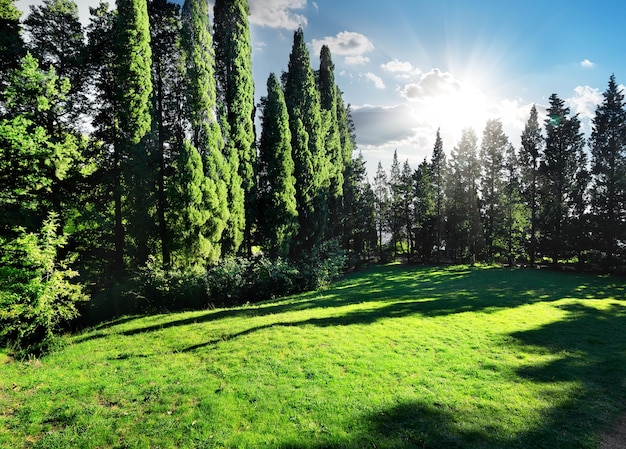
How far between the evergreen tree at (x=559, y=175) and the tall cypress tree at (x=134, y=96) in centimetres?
4021

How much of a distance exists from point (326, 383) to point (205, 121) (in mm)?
16618

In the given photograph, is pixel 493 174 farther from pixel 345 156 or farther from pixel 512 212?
pixel 345 156

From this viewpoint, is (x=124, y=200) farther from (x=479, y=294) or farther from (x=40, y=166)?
(x=479, y=294)

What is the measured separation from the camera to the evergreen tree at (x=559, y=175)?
113 feet

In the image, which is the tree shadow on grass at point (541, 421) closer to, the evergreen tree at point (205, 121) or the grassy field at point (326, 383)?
the grassy field at point (326, 383)

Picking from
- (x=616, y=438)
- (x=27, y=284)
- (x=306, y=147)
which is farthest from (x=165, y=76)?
(x=616, y=438)

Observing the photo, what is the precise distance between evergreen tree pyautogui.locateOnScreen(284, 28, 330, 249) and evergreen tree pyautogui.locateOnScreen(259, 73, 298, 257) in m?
2.11

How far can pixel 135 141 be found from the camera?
672 inches

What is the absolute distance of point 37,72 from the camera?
44.8 ft

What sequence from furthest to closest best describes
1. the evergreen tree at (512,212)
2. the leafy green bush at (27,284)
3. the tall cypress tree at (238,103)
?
1. the evergreen tree at (512,212)
2. the tall cypress tree at (238,103)
3. the leafy green bush at (27,284)

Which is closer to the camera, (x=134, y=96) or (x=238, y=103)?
(x=134, y=96)

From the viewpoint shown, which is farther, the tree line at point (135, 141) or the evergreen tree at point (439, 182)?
the evergreen tree at point (439, 182)

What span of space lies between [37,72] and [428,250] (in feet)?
162

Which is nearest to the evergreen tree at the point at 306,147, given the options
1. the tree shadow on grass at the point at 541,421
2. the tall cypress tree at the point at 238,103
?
the tall cypress tree at the point at 238,103
